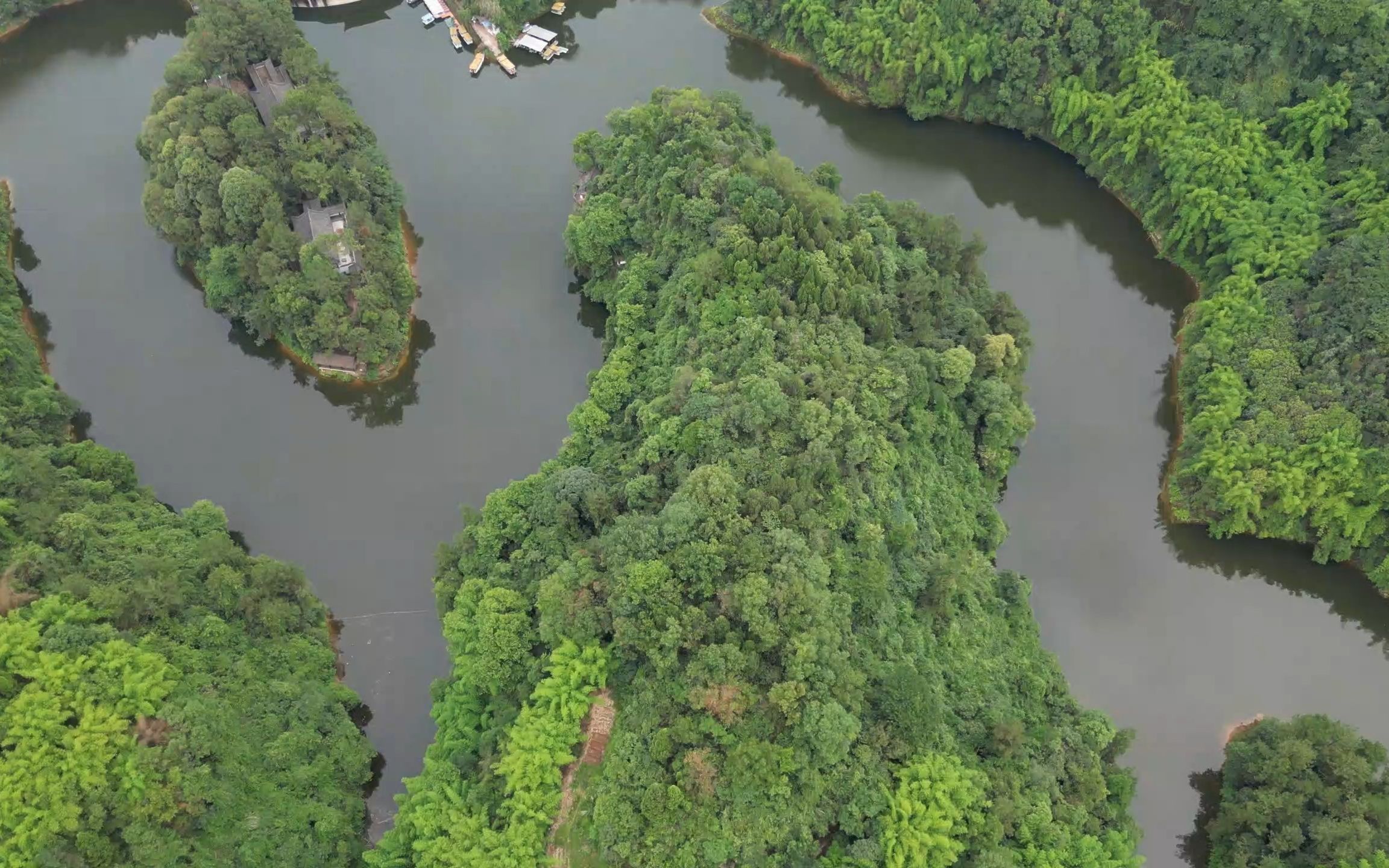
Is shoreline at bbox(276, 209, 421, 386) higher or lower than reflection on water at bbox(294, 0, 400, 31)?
lower

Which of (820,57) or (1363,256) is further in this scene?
(820,57)

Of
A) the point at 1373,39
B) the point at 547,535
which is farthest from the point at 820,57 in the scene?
the point at 547,535

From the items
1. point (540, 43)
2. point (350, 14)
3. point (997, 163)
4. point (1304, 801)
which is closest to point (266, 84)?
point (350, 14)

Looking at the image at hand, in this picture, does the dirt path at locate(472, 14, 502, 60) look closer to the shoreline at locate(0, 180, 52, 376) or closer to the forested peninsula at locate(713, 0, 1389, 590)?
the forested peninsula at locate(713, 0, 1389, 590)

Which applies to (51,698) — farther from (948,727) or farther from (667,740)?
(948,727)

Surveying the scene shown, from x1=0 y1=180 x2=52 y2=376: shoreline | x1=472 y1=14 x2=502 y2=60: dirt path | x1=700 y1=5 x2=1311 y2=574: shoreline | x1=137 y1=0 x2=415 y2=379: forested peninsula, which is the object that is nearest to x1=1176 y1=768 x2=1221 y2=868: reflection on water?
x1=700 y1=5 x2=1311 y2=574: shoreline

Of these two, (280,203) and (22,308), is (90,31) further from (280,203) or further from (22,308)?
(280,203)
